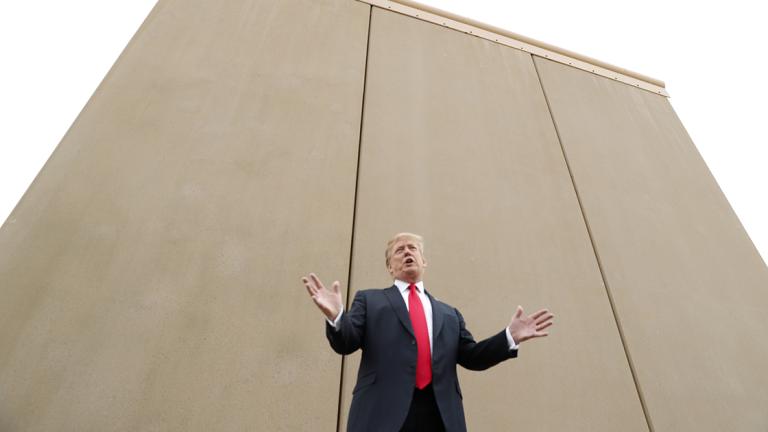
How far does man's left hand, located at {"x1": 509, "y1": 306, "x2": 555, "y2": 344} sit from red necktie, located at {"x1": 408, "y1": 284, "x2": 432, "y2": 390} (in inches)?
8.8

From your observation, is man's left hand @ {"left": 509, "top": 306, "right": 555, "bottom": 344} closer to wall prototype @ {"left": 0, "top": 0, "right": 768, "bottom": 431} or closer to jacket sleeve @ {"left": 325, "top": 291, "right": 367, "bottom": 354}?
jacket sleeve @ {"left": 325, "top": 291, "right": 367, "bottom": 354}

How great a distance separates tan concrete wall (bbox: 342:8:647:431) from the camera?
88.4 inches

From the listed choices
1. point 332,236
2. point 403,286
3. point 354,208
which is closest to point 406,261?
point 403,286

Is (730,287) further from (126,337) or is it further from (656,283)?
(126,337)

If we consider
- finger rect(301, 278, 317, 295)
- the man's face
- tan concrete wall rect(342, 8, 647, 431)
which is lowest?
finger rect(301, 278, 317, 295)

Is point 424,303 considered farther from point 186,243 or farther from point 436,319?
point 186,243

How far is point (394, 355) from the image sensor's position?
1218 mm

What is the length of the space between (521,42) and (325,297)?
351 cm

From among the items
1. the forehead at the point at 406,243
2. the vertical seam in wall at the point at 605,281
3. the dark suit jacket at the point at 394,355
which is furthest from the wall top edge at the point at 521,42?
the dark suit jacket at the point at 394,355

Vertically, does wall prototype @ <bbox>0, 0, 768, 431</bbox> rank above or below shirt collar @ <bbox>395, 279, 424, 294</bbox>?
above

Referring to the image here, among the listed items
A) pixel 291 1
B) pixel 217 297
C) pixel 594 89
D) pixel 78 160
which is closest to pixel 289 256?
pixel 217 297

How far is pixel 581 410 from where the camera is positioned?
7.30 feet

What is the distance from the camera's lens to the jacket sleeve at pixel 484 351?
1288mm

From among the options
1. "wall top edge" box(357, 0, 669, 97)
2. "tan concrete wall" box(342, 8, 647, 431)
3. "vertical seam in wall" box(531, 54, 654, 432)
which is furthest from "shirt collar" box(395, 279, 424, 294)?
"wall top edge" box(357, 0, 669, 97)
